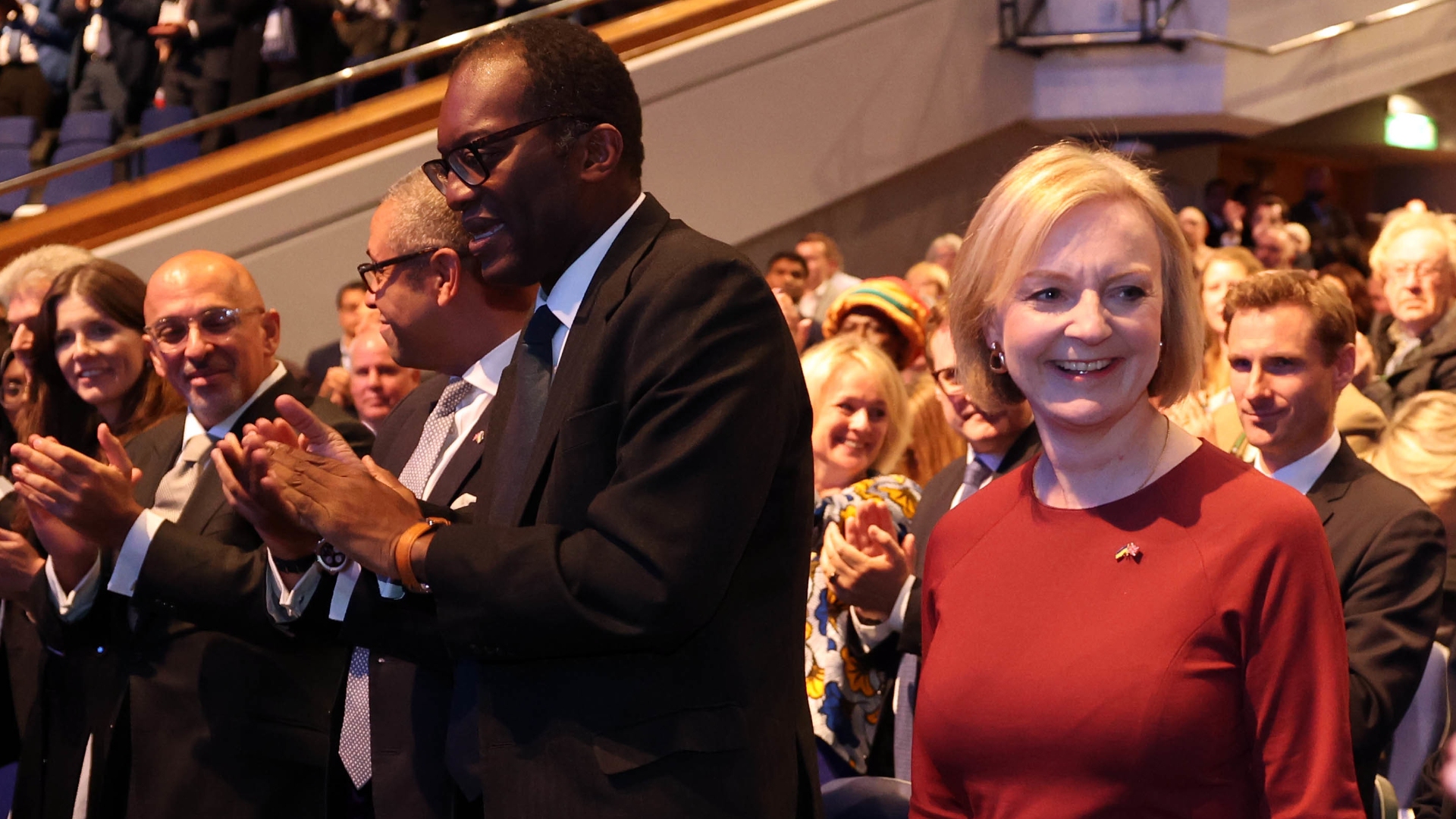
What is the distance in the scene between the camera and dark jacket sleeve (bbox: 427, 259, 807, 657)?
1.77 meters

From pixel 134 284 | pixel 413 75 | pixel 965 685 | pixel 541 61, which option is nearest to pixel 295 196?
pixel 413 75

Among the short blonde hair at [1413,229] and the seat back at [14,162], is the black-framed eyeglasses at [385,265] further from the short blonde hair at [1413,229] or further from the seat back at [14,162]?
the seat back at [14,162]

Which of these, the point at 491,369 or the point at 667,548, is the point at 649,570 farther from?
the point at 491,369

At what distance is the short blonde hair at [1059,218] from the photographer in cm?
183

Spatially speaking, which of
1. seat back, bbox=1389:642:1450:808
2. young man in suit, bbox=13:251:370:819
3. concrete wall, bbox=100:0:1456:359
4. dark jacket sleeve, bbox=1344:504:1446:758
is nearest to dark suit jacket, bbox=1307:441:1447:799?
dark jacket sleeve, bbox=1344:504:1446:758

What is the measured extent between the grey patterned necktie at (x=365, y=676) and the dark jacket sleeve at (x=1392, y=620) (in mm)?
1564

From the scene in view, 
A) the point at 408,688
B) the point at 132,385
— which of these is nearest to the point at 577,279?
the point at 408,688

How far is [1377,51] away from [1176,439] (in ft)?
34.2

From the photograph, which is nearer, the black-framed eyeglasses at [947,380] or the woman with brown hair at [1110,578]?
the woman with brown hair at [1110,578]

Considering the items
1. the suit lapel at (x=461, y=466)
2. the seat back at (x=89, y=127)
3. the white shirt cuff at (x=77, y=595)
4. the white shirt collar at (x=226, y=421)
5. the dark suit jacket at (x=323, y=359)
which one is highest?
the suit lapel at (x=461, y=466)

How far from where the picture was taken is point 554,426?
191 cm

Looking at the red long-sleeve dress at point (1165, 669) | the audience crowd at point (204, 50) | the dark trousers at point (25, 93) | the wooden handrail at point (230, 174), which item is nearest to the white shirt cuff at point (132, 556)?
the red long-sleeve dress at point (1165, 669)

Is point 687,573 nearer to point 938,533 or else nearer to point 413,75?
point 938,533

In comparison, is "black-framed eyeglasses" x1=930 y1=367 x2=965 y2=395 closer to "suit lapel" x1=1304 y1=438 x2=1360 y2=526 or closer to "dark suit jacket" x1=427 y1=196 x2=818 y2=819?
"suit lapel" x1=1304 y1=438 x2=1360 y2=526
